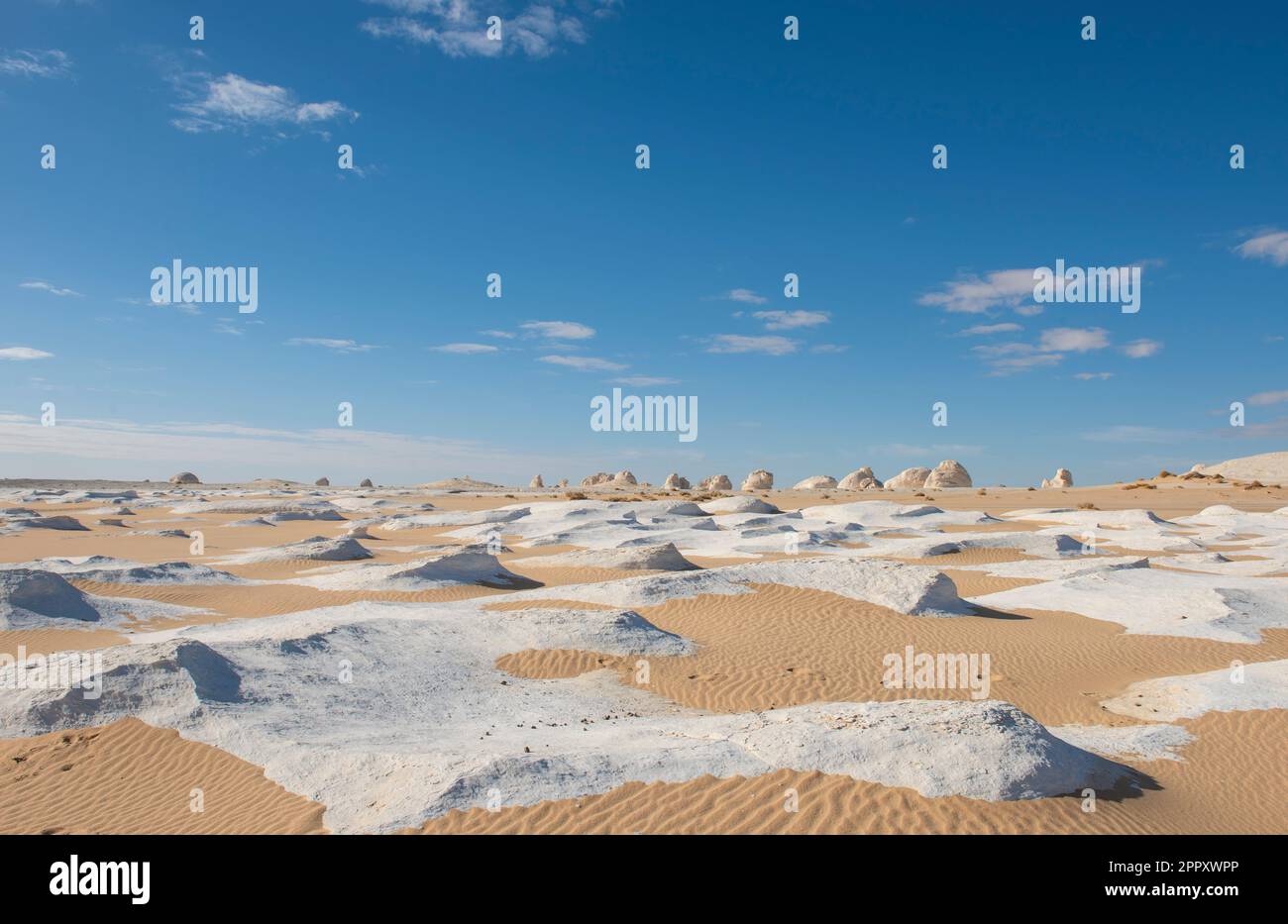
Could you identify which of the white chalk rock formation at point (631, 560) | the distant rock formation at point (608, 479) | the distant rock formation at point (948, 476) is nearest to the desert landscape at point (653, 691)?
the white chalk rock formation at point (631, 560)

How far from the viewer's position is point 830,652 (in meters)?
16.3

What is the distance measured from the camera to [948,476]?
244 feet

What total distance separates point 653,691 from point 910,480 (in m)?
69.1

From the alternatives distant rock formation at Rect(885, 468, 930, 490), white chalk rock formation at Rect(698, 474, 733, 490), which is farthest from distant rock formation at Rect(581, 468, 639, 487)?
distant rock formation at Rect(885, 468, 930, 490)

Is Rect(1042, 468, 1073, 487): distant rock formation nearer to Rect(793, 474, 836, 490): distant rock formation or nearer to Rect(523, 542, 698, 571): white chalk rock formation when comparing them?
Rect(793, 474, 836, 490): distant rock formation

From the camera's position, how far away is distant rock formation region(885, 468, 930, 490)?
7662 centimetres

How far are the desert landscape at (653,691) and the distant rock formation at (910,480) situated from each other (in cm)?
4508

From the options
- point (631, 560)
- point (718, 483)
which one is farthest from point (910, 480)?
point (631, 560)

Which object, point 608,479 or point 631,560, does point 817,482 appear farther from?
point 631,560

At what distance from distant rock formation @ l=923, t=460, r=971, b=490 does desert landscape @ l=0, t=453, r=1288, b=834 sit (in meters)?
43.1

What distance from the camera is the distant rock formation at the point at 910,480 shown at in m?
76.6
